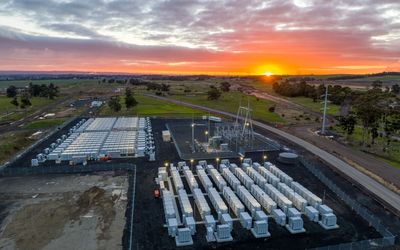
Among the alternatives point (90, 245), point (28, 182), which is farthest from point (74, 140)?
point (90, 245)

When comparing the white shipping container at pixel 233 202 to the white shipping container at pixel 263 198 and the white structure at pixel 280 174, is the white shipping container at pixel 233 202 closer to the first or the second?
the white shipping container at pixel 263 198

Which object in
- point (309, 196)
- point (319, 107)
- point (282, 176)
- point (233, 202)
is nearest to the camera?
point (233, 202)

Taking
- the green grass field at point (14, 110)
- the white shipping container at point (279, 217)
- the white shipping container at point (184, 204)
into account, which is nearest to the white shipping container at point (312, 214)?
the white shipping container at point (279, 217)

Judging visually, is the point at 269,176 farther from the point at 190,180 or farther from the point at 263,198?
the point at 190,180

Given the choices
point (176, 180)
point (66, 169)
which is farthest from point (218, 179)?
point (66, 169)

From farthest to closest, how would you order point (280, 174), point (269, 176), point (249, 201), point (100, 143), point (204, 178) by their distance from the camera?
point (100, 143), point (280, 174), point (269, 176), point (204, 178), point (249, 201)
